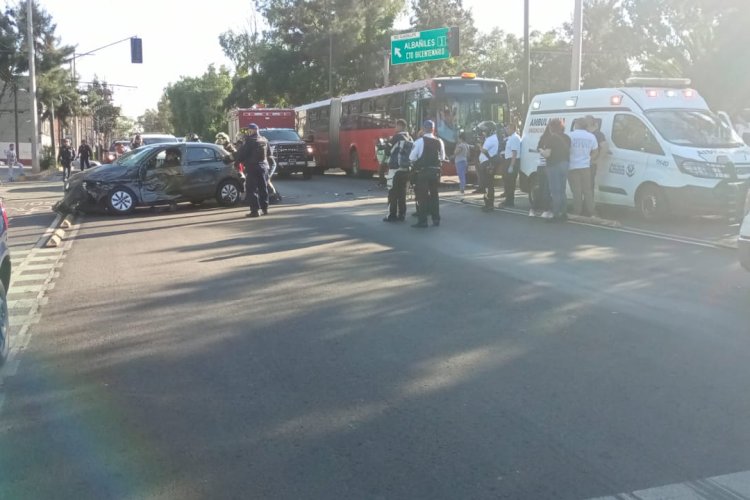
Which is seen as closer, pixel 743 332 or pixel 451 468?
pixel 451 468

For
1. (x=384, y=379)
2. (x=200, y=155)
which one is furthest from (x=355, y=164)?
(x=384, y=379)

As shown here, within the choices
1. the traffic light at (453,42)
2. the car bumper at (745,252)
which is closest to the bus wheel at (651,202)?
the car bumper at (745,252)

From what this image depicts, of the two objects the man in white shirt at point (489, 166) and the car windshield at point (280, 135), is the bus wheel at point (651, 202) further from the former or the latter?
the car windshield at point (280, 135)

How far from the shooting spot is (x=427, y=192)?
12945mm

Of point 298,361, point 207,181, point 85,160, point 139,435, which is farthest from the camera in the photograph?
point 85,160

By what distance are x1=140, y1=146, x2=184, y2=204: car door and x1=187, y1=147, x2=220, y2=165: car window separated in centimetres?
20

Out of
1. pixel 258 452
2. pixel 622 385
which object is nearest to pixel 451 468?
pixel 258 452

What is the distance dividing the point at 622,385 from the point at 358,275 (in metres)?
4.28

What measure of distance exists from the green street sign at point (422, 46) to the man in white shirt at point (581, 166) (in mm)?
17208

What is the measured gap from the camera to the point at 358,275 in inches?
348

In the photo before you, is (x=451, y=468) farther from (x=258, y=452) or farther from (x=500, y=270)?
(x=500, y=270)

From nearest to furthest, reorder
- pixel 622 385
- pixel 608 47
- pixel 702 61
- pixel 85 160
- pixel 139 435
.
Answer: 1. pixel 139 435
2. pixel 622 385
3. pixel 85 160
4. pixel 702 61
5. pixel 608 47

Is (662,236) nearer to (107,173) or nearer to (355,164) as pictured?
(107,173)

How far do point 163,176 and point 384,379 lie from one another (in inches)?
495
